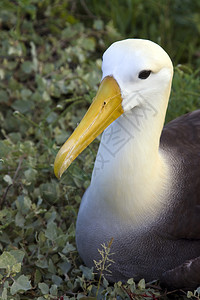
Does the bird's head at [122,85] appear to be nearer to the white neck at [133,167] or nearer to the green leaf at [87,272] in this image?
the white neck at [133,167]

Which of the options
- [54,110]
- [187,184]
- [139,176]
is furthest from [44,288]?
[54,110]

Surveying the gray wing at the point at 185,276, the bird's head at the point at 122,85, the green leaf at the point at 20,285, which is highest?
the bird's head at the point at 122,85

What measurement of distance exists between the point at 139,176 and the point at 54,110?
1.28 meters

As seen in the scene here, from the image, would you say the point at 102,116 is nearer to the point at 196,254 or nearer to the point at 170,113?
the point at 196,254

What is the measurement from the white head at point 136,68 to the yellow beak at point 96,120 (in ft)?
0.08

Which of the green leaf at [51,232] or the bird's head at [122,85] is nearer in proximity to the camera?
the bird's head at [122,85]

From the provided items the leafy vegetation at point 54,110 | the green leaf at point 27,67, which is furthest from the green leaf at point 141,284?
the green leaf at point 27,67

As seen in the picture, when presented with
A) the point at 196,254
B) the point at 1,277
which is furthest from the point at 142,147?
the point at 1,277

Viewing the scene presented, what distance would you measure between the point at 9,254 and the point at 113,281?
1.48 feet

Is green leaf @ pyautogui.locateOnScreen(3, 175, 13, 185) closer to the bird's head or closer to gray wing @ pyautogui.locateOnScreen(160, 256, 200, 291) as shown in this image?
the bird's head

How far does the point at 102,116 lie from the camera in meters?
1.79

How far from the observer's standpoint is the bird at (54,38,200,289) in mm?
1765

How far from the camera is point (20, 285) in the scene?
6.45 ft

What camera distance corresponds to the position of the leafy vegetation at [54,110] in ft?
7.18
